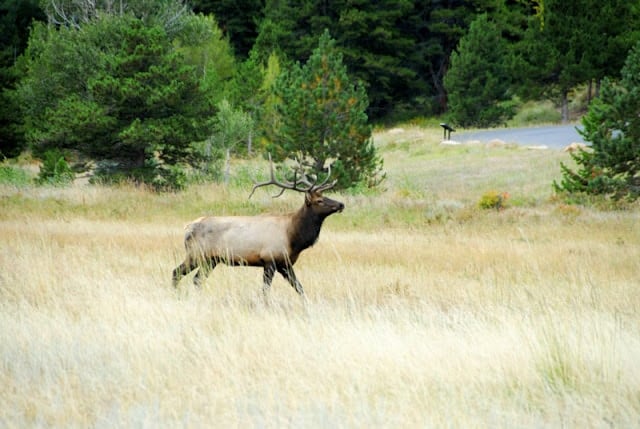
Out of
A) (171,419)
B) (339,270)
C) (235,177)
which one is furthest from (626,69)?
(171,419)

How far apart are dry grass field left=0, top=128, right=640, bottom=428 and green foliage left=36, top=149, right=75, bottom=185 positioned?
10.5 metres

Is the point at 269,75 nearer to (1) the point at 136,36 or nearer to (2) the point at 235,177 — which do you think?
(2) the point at 235,177

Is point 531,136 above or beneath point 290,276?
beneath

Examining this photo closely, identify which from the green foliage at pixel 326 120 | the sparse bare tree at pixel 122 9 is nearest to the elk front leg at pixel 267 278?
the green foliage at pixel 326 120

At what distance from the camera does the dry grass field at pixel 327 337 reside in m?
4.24

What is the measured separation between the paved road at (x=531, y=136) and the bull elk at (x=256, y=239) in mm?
22872

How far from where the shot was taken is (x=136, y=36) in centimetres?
1997

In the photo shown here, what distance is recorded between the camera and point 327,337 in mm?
5496

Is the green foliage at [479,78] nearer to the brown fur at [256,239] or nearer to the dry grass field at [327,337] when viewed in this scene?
the dry grass field at [327,337]

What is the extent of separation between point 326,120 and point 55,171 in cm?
955

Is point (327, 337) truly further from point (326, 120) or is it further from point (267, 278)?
point (326, 120)

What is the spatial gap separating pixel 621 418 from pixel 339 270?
512 centimetres

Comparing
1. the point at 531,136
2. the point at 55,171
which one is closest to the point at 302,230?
the point at 55,171

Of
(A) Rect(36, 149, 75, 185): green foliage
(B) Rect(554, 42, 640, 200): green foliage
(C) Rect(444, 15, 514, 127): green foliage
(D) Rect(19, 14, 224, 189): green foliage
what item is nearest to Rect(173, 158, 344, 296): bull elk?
(B) Rect(554, 42, 640, 200): green foliage
